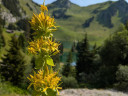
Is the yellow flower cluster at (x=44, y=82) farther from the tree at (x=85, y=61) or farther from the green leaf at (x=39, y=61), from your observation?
the tree at (x=85, y=61)

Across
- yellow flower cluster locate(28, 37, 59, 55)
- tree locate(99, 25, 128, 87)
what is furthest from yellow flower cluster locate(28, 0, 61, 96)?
tree locate(99, 25, 128, 87)

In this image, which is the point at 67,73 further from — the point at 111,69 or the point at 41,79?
the point at 41,79

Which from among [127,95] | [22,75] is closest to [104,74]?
[127,95]

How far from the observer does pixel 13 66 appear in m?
18.2

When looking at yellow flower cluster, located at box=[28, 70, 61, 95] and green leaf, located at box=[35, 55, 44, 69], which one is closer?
yellow flower cluster, located at box=[28, 70, 61, 95]

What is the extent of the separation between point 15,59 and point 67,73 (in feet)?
39.7

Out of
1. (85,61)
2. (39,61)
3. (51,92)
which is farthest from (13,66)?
→ (51,92)

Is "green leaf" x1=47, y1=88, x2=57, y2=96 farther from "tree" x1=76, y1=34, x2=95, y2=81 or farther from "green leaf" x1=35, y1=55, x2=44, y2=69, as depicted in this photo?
"tree" x1=76, y1=34, x2=95, y2=81

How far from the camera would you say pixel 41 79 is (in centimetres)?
179

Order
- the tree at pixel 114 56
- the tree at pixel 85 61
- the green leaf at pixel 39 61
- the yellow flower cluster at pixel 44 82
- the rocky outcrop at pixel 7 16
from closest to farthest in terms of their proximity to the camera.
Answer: the yellow flower cluster at pixel 44 82 < the green leaf at pixel 39 61 < the tree at pixel 114 56 < the tree at pixel 85 61 < the rocky outcrop at pixel 7 16

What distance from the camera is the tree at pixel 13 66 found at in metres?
18.3

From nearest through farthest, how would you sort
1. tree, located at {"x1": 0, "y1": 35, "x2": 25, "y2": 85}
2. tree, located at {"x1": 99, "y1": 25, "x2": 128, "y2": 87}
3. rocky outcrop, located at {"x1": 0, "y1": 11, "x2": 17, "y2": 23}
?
tree, located at {"x1": 0, "y1": 35, "x2": 25, "y2": 85} < tree, located at {"x1": 99, "y1": 25, "x2": 128, "y2": 87} < rocky outcrop, located at {"x1": 0, "y1": 11, "x2": 17, "y2": 23}

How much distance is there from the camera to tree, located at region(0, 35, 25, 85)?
18328 millimetres

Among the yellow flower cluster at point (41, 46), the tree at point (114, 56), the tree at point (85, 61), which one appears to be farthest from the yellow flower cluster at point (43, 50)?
the tree at point (85, 61)
